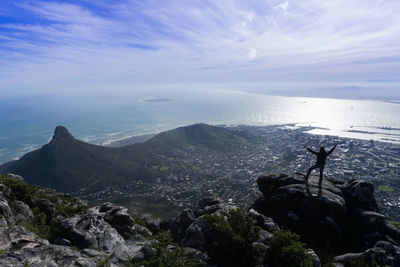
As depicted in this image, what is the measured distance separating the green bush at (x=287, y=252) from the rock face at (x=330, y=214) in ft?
19.2

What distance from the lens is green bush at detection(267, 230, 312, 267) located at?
1007 cm

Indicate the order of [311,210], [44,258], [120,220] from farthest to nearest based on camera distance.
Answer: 1. [120,220]
2. [311,210]
3. [44,258]

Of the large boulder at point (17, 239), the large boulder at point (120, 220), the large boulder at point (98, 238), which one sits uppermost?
the large boulder at point (17, 239)

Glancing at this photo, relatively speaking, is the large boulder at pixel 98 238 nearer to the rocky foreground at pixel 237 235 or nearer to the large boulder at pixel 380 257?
the rocky foreground at pixel 237 235

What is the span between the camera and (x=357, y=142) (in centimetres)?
16988

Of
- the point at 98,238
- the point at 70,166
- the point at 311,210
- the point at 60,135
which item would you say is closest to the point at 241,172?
the point at 70,166

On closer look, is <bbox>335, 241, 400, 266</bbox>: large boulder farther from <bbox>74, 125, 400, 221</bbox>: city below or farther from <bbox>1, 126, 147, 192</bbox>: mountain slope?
<bbox>1, 126, 147, 192</bbox>: mountain slope

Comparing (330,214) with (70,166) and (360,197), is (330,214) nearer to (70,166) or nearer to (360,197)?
(360,197)

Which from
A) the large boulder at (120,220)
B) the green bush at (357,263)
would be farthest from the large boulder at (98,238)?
the green bush at (357,263)

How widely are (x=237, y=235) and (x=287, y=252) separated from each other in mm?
2643

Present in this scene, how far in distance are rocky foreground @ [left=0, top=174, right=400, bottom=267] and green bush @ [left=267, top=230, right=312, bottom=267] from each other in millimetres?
47

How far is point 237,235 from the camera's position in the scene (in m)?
11.8

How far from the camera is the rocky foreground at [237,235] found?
10.7 metres

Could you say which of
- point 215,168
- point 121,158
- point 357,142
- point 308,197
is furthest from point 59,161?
point 357,142
